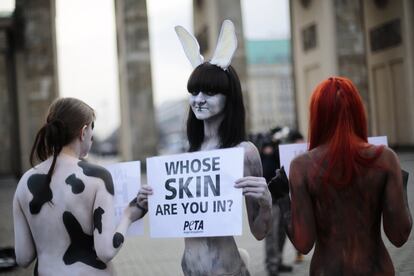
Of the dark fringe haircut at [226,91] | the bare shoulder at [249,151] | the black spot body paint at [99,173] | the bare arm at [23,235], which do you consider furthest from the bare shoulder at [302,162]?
the bare arm at [23,235]

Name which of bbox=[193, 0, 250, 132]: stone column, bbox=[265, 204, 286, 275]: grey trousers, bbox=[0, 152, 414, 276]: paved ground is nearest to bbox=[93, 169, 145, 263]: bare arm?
bbox=[0, 152, 414, 276]: paved ground

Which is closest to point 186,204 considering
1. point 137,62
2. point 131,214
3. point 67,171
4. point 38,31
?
point 131,214

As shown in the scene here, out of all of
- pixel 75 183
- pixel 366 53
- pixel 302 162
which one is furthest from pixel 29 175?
pixel 366 53

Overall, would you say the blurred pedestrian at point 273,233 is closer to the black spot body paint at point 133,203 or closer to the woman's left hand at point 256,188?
the black spot body paint at point 133,203

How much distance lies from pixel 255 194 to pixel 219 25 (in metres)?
20.1

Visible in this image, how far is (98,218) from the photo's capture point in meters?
3.50

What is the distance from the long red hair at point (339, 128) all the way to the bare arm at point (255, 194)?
1.15ft

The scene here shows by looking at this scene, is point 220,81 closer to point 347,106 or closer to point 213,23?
point 347,106

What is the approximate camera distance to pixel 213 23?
24125 millimetres

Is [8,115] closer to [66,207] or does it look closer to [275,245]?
[275,245]

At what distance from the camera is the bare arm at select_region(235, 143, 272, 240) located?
3535 mm

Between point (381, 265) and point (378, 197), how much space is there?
31cm

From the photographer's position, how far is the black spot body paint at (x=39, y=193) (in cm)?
358

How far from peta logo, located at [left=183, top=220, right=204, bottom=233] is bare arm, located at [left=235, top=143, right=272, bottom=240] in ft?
0.84
